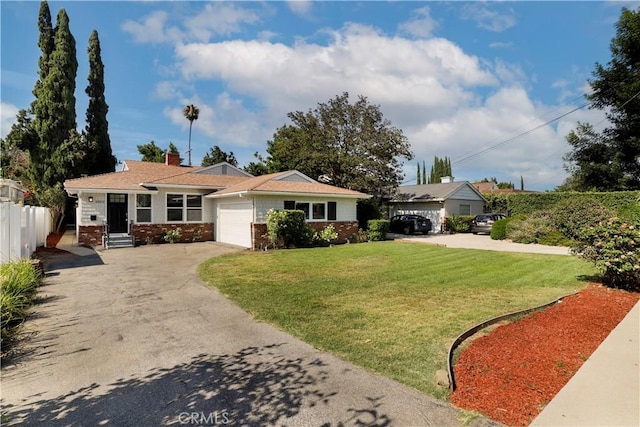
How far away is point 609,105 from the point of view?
25328mm

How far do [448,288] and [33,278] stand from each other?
31.8ft

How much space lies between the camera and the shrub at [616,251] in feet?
24.4

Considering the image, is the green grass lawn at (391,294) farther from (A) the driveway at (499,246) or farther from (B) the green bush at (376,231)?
(B) the green bush at (376,231)

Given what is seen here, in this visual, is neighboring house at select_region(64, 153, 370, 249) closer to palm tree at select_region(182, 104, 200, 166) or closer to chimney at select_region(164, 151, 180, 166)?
chimney at select_region(164, 151, 180, 166)

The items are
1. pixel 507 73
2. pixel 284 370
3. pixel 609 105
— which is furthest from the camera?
pixel 609 105

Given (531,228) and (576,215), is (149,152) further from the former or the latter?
(576,215)

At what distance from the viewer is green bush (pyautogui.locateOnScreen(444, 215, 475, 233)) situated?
26.4m

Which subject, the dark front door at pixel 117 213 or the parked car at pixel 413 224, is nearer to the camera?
the dark front door at pixel 117 213

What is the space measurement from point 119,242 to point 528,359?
666 inches

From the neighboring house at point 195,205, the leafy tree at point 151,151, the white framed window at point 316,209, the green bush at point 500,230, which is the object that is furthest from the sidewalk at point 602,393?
the leafy tree at point 151,151

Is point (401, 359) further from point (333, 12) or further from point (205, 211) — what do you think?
point (205, 211)

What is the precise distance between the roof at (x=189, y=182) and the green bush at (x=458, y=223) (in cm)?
1111

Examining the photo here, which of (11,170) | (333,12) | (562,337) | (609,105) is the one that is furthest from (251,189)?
(609,105)

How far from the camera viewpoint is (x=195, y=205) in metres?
18.7
